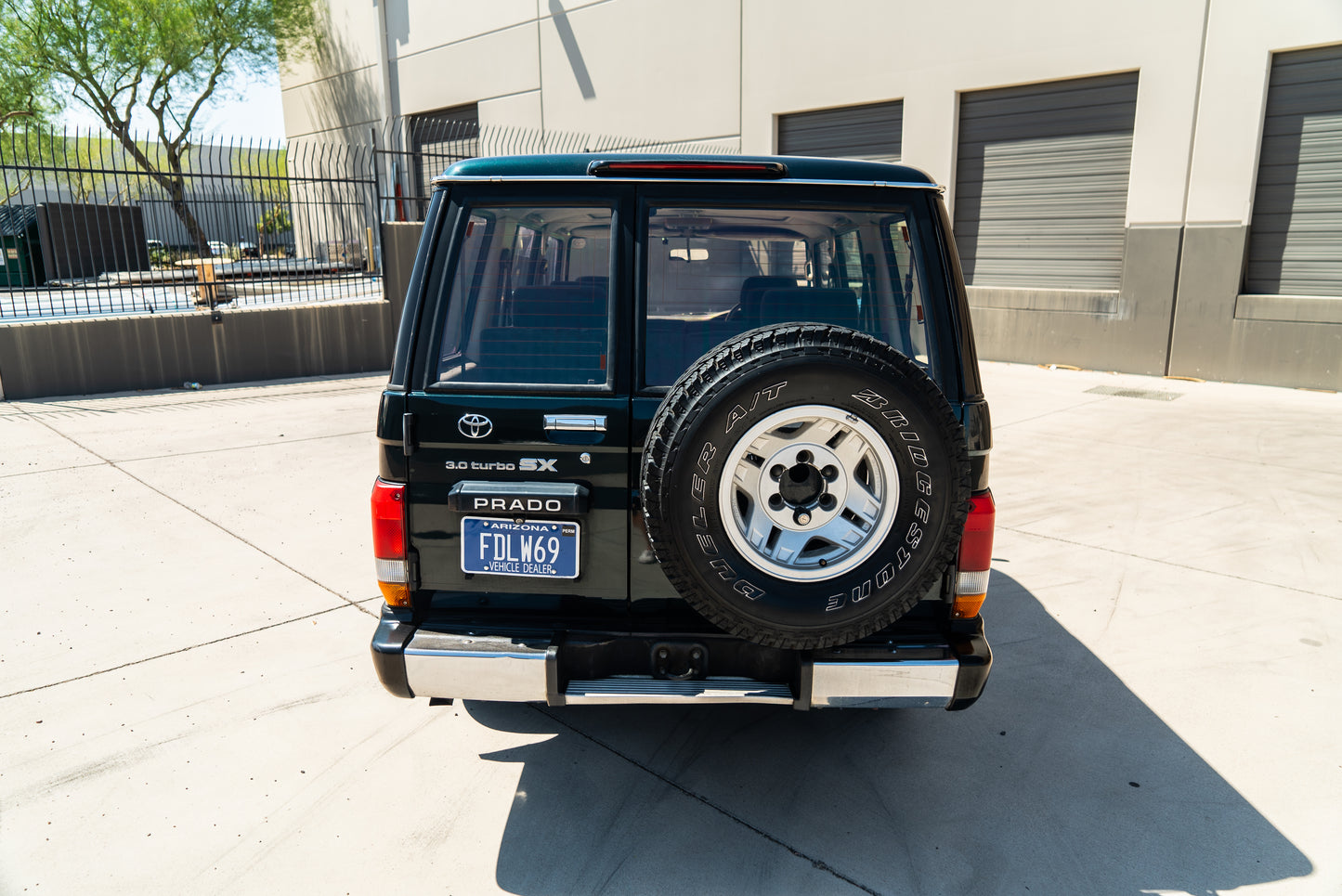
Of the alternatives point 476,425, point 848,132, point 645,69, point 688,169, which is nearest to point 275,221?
point 645,69

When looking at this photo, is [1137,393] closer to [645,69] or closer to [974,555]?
[974,555]

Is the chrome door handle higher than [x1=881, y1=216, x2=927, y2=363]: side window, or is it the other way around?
[x1=881, y1=216, x2=927, y2=363]: side window

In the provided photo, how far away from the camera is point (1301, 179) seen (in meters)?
10.2

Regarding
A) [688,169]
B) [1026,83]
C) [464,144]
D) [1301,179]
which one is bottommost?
[688,169]

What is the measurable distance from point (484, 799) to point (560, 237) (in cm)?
183

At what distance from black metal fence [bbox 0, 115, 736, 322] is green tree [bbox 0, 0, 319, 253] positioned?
17.5 feet

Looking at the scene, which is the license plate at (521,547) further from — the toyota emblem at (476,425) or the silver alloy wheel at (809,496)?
the silver alloy wheel at (809,496)

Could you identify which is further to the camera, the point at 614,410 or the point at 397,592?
the point at 397,592

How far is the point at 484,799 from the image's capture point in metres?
2.85

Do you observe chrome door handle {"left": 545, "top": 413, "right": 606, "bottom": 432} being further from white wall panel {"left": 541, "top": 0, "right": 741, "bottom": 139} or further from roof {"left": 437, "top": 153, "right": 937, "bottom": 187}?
white wall panel {"left": 541, "top": 0, "right": 741, "bottom": 139}

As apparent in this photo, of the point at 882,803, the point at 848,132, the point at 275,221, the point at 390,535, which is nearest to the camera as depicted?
the point at 390,535

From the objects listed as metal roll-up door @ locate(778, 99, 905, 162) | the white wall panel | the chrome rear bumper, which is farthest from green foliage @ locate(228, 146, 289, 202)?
metal roll-up door @ locate(778, 99, 905, 162)

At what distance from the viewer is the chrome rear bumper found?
99.3 inches

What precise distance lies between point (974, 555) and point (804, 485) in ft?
2.18
